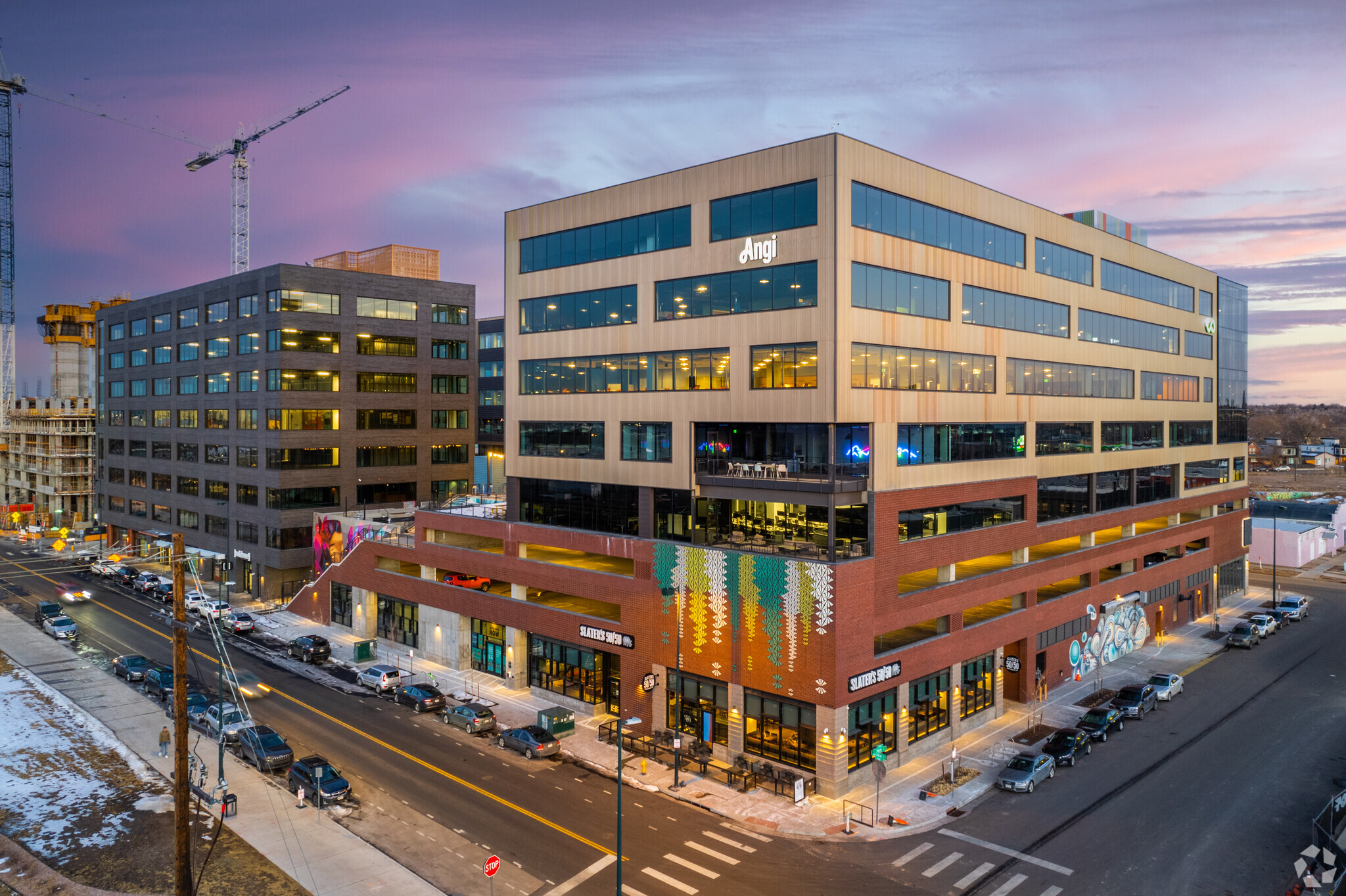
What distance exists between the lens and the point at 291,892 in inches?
1072

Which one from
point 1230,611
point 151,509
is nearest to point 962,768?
point 1230,611

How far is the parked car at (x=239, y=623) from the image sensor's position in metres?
64.9

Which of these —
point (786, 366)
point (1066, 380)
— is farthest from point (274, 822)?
point (1066, 380)

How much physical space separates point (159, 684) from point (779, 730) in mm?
37255

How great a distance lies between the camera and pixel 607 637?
148 feet

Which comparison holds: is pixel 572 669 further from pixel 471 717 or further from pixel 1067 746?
pixel 1067 746

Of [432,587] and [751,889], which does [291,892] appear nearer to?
[751,889]

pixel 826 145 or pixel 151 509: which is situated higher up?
pixel 826 145

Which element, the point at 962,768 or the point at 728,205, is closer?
the point at 962,768

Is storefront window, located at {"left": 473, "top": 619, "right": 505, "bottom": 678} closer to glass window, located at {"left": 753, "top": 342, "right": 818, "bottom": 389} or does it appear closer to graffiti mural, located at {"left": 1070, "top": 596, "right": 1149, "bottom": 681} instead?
glass window, located at {"left": 753, "top": 342, "right": 818, "bottom": 389}

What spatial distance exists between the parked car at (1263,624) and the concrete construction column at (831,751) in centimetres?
4570

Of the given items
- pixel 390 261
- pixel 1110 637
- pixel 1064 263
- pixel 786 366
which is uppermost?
pixel 390 261

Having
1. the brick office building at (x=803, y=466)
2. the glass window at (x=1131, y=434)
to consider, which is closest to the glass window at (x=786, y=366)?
the brick office building at (x=803, y=466)

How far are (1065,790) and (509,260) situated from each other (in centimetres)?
4315
